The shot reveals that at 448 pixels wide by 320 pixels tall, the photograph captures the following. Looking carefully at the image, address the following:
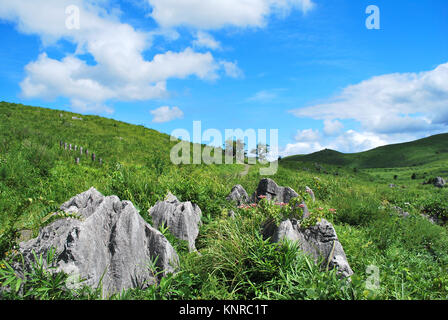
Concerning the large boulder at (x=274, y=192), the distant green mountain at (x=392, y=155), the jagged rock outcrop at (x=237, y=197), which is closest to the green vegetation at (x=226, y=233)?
the jagged rock outcrop at (x=237, y=197)

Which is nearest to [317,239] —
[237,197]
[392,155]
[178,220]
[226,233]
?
[226,233]

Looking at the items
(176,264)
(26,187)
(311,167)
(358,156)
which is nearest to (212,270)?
(176,264)

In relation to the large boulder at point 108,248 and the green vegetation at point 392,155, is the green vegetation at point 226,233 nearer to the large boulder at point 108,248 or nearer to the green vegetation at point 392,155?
the large boulder at point 108,248

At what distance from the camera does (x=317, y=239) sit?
17.1ft

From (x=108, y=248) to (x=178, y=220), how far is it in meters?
1.77

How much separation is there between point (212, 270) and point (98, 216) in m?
2.15

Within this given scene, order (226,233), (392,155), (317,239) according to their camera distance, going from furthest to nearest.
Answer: (392,155) < (226,233) < (317,239)

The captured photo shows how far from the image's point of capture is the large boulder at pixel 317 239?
480 centimetres

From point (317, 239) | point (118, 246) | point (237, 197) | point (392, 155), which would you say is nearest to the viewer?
point (118, 246)

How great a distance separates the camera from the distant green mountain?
5624cm

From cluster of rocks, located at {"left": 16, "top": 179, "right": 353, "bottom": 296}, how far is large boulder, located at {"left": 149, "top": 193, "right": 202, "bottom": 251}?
108cm

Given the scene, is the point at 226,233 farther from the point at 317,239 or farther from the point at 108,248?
the point at 108,248

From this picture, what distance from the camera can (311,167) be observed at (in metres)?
26.0

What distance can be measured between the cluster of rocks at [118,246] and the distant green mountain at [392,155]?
5134 centimetres
